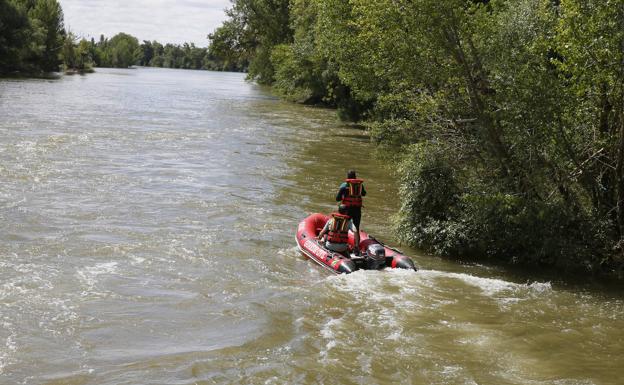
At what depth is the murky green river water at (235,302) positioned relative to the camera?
8.07 meters

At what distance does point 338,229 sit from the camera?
12.9 m

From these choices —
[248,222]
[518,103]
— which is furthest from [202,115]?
[518,103]

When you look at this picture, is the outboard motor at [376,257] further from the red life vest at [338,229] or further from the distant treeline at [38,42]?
the distant treeline at [38,42]

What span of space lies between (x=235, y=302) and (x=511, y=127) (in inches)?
245

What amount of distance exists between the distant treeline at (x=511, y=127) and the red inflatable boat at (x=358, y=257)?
1502 millimetres

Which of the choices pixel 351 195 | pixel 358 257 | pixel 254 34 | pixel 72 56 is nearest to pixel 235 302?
pixel 358 257

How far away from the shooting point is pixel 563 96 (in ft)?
39.5

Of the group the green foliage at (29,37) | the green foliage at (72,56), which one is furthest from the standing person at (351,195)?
the green foliage at (72,56)

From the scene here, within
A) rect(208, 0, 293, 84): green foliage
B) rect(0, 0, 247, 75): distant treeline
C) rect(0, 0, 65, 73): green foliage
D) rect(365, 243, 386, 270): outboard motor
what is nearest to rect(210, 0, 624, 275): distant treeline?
rect(365, 243, 386, 270): outboard motor

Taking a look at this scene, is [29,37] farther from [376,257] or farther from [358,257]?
[376,257]

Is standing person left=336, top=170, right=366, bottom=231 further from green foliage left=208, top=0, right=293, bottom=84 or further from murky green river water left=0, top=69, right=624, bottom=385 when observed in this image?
green foliage left=208, top=0, right=293, bottom=84

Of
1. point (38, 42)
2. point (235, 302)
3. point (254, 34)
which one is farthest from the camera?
point (38, 42)

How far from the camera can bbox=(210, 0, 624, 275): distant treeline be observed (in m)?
11.7

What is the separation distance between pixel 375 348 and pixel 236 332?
1.94m
